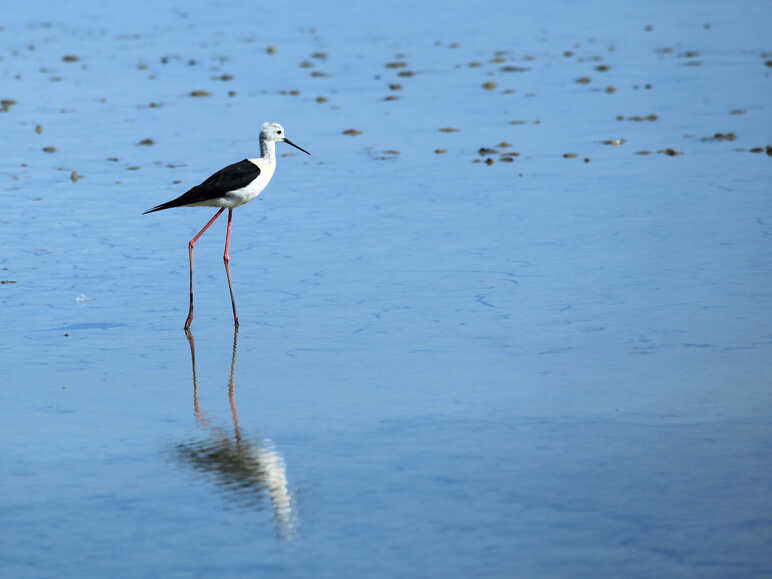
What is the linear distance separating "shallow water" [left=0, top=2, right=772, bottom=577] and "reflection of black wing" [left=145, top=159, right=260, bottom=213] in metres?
0.82

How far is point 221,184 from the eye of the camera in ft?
33.2

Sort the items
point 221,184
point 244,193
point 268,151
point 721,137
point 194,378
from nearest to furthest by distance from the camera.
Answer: point 194,378, point 221,184, point 244,193, point 268,151, point 721,137

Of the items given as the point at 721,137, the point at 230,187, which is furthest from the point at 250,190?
the point at 721,137

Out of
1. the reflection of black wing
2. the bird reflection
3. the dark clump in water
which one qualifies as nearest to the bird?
the reflection of black wing

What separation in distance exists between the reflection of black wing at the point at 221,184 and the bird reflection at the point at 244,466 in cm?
290

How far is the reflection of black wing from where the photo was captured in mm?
10078

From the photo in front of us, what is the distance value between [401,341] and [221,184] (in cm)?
219

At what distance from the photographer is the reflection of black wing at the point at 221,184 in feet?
33.1

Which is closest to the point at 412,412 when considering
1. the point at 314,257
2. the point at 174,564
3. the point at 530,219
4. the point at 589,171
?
the point at 174,564

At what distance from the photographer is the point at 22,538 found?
234 inches

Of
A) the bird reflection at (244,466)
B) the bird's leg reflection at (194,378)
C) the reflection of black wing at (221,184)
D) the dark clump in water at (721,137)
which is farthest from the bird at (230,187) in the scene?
the dark clump in water at (721,137)

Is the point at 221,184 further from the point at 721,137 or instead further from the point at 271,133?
the point at 721,137

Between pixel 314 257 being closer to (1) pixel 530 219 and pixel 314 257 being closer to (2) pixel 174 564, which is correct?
(1) pixel 530 219

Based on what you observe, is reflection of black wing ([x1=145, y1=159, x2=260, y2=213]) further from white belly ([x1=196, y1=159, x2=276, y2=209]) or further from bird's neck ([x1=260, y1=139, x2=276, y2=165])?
bird's neck ([x1=260, y1=139, x2=276, y2=165])
